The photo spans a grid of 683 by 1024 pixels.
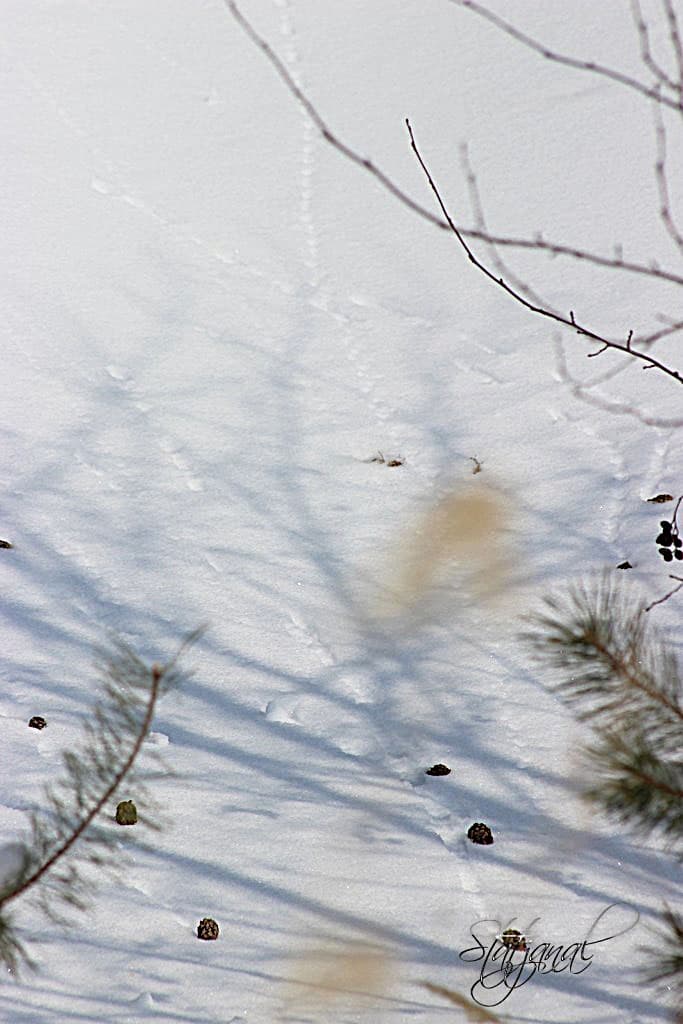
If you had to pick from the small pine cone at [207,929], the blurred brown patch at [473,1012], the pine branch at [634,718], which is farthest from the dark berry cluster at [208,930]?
the pine branch at [634,718]

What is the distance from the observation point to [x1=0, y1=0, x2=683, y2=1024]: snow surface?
2.38 m

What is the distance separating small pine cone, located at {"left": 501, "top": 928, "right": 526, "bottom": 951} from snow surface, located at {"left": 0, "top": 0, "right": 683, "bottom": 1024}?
0.24 feet

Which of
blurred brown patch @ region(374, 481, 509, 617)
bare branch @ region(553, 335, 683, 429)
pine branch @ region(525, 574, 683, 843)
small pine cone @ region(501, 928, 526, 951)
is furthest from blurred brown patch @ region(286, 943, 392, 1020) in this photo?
blurred brown patch @ region(374, 481, 509, 617)

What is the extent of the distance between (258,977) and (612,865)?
820 millimetres

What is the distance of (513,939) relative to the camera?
7.63 feet

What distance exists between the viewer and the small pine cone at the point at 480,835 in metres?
2.60

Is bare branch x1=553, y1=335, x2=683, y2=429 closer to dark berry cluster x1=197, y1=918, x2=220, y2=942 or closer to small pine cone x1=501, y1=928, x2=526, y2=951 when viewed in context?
small pine cone x1=501, y1=928, x2=526, y2=951

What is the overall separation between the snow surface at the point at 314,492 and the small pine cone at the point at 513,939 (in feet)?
0.24

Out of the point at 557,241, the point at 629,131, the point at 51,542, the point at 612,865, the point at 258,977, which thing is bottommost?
the point at 51,542

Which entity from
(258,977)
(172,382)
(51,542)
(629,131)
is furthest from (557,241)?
(258,977)

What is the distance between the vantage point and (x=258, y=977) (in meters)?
2.24

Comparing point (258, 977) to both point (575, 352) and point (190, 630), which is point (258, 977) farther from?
point (575, 352)

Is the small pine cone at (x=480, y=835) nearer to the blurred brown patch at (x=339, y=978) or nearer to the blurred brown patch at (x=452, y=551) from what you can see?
the blurred brown patch at (x=339, y=978)

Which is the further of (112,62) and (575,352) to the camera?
(112,62)
